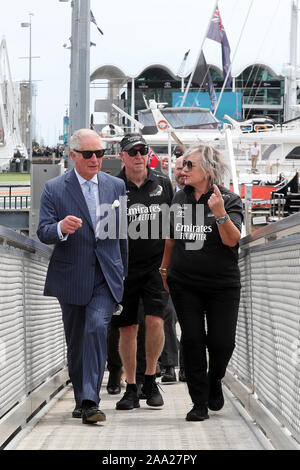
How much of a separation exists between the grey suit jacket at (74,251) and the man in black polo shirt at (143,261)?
67cm

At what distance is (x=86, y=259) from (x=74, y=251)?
100mm

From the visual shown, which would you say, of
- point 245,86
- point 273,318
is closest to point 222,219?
point 273,318

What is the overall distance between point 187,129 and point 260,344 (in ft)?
121

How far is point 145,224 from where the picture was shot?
739cm

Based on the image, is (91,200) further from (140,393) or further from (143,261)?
(140,393)

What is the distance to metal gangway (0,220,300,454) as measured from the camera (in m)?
5.23

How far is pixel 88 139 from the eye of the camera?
675 centimetres

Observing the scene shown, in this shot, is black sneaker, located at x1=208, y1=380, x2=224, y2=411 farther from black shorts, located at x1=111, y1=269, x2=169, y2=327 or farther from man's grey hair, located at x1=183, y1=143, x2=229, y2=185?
man's grey hair, located at x1=183, y1=143, x2=229, y2=185

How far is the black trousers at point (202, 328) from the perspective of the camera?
21.6 ft

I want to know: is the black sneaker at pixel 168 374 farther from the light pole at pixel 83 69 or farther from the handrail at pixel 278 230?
the light pole at pixel 83 69

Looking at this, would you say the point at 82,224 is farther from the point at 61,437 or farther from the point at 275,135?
the point at 275,135

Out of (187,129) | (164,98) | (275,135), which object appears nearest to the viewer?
(275,135)

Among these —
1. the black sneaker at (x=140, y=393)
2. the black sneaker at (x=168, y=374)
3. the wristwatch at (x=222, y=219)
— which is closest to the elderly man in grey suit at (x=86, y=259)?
the wristwatch at (x=222, y=219)

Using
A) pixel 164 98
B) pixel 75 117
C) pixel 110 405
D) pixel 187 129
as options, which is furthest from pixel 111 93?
pixel 110 405
